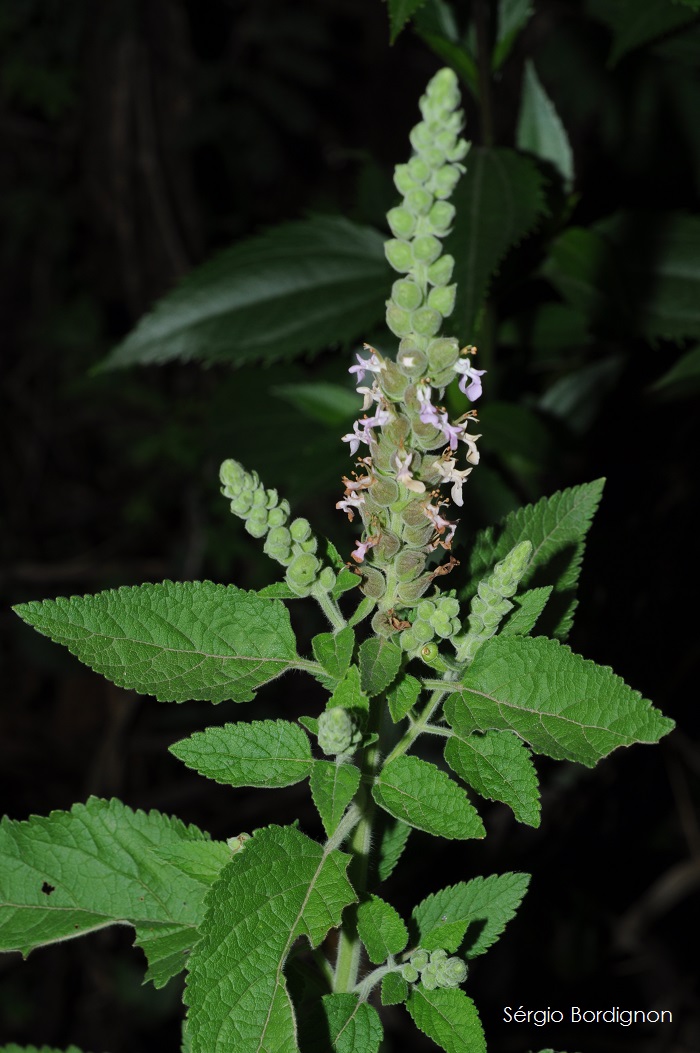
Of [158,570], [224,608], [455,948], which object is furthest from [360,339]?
[158,570]

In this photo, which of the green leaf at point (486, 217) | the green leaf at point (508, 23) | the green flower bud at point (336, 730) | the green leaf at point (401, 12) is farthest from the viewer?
the green leaf at point (508, 23)

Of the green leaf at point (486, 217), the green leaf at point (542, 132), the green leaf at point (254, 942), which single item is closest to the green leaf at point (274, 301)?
the green leaf at point (486, 217)

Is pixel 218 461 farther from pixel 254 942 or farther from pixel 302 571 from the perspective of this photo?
pixel 254 942

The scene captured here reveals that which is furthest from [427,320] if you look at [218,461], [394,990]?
[218,461]

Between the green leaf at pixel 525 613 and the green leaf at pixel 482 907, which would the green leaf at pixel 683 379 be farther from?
the green leaf at pixel 482 907

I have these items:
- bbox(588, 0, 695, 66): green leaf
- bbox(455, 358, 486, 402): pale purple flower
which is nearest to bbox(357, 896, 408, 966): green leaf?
bbox(455, 358, 486, 402): pale purple flower

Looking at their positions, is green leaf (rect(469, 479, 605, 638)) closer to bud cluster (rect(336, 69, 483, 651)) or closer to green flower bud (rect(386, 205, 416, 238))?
bud cluster (rect(336, 69, 483, 651))

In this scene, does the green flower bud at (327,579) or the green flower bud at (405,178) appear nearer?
the green flower bud at (405,178)
